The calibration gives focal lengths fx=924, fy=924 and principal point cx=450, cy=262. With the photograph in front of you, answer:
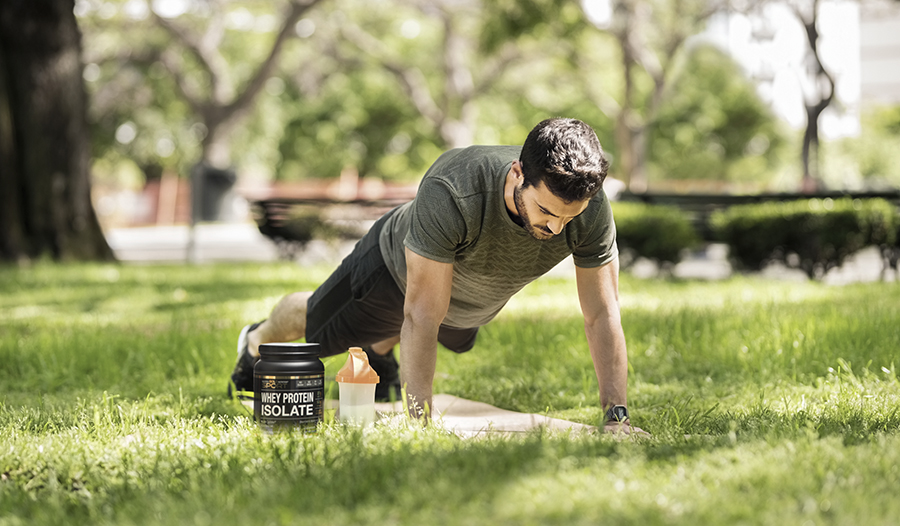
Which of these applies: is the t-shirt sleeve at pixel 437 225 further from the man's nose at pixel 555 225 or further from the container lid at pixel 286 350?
the container lid at pixel 286 350

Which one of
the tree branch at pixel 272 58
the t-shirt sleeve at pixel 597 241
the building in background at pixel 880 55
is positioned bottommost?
the t-shirt sleeve at pixel 597 241

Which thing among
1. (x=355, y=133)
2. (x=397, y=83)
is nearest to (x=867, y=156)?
(x=397, y=83)

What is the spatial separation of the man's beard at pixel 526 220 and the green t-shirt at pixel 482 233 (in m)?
0.10

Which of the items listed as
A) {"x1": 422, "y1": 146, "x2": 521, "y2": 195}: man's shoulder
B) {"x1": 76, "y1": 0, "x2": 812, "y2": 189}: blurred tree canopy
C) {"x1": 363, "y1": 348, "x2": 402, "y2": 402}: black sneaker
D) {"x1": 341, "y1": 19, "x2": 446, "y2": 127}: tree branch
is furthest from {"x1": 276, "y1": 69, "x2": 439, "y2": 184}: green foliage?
{"x1": 422, "y1": 146, "x2": 521, "y2": 195}: man's shoulder

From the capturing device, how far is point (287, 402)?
3363mm

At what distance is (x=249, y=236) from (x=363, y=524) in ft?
93.9

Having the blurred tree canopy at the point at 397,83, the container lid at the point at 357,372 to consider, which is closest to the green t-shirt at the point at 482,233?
the container lid at the point at 357,372

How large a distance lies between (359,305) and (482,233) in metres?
0.82

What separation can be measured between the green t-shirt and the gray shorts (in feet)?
0.51

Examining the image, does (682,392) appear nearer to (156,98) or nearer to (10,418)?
(10,418)

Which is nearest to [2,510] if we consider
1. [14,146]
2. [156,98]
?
[14,146]

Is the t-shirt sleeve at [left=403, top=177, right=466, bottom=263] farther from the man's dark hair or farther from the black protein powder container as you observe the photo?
the black protein powder container

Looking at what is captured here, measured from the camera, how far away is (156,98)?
41.7 metres

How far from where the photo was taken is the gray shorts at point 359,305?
398 centimetres
